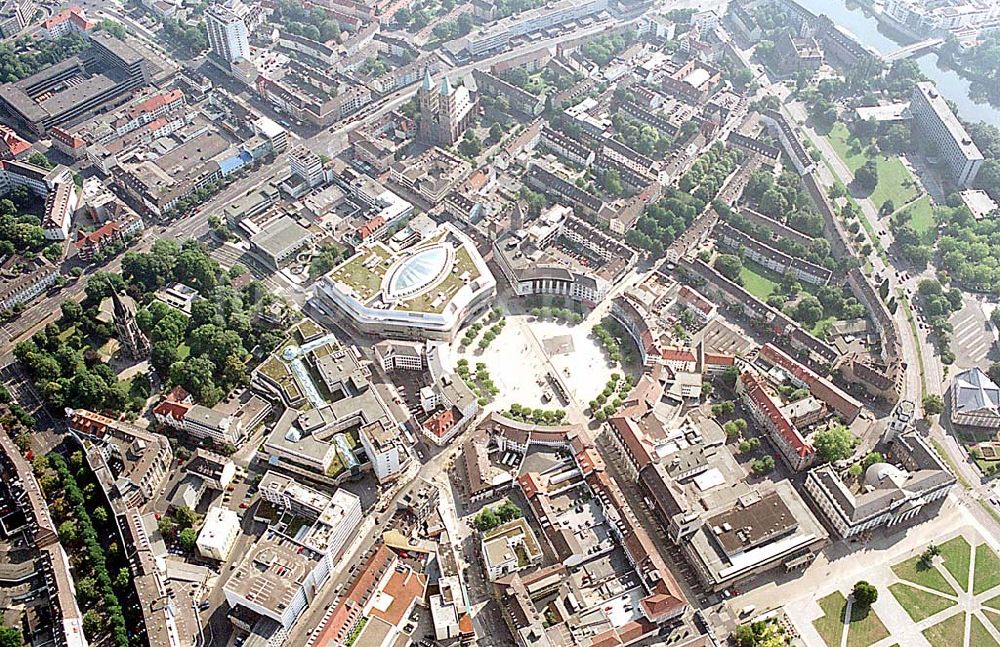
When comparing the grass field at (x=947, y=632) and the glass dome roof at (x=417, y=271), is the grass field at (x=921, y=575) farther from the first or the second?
the glass dome roof at (x=417, y=271)

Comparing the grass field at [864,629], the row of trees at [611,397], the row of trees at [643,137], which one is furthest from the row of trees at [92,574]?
the row of trees at [643,137]

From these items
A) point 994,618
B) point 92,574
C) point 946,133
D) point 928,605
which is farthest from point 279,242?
point 946,133

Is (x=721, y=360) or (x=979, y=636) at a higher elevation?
(x=721, y=360)

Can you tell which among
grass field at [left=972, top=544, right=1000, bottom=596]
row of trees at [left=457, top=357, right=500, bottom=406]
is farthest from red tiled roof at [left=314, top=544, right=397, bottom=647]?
grass field at [left=972, top=544, right=1000, bottom=596]

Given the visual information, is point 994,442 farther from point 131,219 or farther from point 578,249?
point 131,219

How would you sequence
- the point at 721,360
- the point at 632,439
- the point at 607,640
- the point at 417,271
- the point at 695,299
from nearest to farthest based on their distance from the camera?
the point at 607,640 → the point at 632,439 → the point at 721,360 → the point at 417,271 → the point at 695,299

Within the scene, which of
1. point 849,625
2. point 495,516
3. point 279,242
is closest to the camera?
point 849,625

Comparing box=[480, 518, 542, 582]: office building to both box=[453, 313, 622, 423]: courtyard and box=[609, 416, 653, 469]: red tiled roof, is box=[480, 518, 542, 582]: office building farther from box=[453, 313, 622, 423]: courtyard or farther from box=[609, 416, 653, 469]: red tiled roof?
box=[453, 313, 622, 423]: courtyard

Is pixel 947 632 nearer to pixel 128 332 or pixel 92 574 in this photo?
pixel 92 574
